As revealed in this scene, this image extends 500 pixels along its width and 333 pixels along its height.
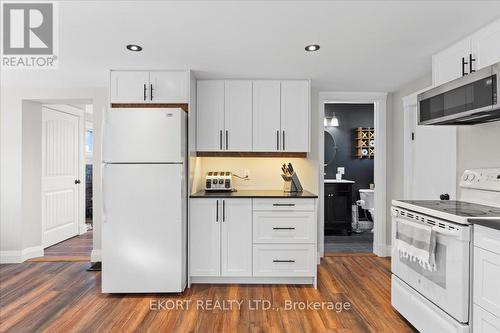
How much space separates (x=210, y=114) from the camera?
3.47 meters

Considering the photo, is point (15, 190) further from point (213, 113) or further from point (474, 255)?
point (474, 255)

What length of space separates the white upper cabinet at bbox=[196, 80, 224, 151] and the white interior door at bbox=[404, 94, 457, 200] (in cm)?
229

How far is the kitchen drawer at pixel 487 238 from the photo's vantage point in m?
1.60

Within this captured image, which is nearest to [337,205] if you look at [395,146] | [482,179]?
[395,146]

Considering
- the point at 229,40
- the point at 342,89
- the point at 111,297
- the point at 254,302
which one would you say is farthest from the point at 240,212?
the point at 342,89

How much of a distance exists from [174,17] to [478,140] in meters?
2.58

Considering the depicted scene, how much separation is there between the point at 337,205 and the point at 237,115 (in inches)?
106

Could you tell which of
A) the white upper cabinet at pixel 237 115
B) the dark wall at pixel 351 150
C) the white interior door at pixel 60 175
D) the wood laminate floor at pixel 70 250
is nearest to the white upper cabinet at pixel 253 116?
the white upper cabinet at pixel 237 115

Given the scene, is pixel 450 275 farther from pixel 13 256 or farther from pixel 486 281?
pixel 13 256

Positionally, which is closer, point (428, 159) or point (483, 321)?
point (483, 321)

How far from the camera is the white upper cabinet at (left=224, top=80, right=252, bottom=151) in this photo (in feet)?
11.4

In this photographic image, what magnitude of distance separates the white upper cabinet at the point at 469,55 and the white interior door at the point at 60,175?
198 inches

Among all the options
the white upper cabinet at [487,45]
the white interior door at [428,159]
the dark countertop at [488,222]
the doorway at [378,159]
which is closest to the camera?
the dark countertop at [488,222]

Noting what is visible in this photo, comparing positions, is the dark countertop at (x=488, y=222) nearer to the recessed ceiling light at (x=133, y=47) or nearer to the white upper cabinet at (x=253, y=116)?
the white upper cabinet at (x=253, y=116)
